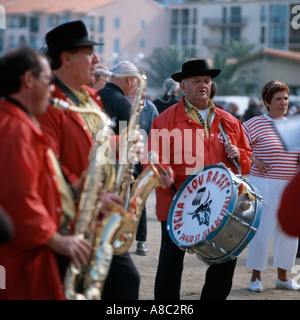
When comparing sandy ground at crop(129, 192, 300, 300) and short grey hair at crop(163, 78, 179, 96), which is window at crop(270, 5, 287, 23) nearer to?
short grey hair at crop(163, 78, 179, 96)

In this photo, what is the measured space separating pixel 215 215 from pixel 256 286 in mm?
2066

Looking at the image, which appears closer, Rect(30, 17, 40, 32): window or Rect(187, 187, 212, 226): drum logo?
Rect(187, 187, 212, 226): drum logo

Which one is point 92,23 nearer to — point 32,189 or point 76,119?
point 76,119

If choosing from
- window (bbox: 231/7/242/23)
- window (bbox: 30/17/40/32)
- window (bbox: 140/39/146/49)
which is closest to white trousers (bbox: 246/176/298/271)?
window (bbox: 30/17/40/32)

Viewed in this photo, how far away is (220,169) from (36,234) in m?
2.05

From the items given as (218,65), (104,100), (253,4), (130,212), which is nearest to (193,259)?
(104,100)

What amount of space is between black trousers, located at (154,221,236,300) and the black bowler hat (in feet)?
6.15

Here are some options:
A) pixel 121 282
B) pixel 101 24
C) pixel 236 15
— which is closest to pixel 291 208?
pixel 121 282

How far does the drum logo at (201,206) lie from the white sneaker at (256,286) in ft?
6.15

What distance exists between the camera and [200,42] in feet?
304

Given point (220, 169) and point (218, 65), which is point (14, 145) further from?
point (218, 65)

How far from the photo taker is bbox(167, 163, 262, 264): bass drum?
4480 mm

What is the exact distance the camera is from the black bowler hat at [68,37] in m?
3.64
